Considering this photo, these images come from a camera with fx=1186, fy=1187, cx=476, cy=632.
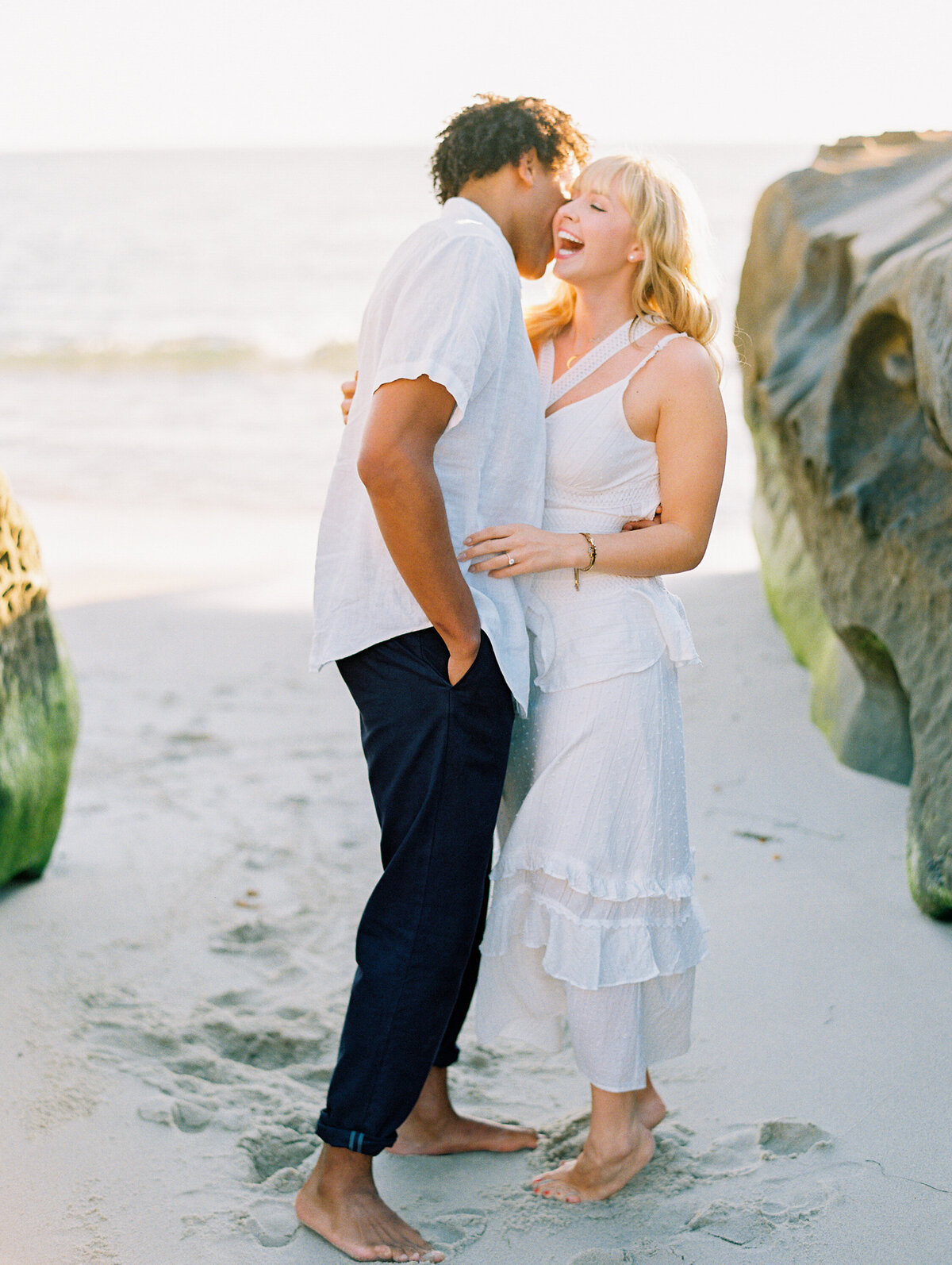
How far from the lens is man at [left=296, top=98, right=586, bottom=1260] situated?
1.99 metres

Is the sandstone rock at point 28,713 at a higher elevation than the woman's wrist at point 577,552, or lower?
lower

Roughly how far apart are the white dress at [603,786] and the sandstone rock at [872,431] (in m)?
1.06

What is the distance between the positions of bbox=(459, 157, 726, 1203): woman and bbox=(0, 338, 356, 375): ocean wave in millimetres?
14303

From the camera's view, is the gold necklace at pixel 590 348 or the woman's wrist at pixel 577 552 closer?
the woman's wrist at pixel 577 552

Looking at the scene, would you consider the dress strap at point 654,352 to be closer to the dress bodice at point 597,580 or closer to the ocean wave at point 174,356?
the dress bodice at point 597,580

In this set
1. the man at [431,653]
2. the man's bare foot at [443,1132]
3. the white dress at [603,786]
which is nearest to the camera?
the man at [431,653]

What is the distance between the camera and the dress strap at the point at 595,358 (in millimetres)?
2252

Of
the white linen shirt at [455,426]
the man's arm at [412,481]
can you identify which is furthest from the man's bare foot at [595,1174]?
the man's arm at [412,481]

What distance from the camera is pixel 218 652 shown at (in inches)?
222

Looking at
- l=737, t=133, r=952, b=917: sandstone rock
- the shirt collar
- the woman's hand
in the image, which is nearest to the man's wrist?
the woman's hand

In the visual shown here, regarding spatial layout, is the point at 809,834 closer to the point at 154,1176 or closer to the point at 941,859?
the point at 941,859

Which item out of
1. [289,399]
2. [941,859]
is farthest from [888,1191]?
[289,399]

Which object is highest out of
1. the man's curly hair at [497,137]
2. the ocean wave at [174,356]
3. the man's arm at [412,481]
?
the man's curly hair at [497,137]

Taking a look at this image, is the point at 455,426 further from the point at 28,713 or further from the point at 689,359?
the point at 28,713
